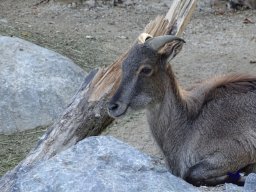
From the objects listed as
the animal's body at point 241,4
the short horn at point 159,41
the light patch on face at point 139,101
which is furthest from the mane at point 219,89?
the animal's body at point 241,4

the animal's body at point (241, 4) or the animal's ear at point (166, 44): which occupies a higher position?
the animal's ear at point (166, 44)

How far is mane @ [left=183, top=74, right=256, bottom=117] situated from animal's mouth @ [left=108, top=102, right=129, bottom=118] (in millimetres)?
584

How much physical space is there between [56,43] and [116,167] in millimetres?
6087

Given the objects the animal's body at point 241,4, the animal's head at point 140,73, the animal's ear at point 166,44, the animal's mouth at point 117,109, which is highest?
the animal's ear at point 166,44

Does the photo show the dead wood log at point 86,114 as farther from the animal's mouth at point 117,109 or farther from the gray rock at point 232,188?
the gray rock at point 232,188

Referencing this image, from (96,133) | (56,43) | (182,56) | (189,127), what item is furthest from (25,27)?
(189,127)

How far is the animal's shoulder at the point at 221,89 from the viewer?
18.1 feet

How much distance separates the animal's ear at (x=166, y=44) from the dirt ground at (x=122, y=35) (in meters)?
2.31

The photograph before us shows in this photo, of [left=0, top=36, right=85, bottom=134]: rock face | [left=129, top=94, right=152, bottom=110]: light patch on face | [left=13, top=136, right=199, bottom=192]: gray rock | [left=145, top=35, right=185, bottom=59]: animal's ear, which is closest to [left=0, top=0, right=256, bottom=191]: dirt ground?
[left=0, top=36, right=85, bottom=134]: rock face

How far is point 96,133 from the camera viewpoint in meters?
6.29

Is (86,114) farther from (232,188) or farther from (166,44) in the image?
(232,188)

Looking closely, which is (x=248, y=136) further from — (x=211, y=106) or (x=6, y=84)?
(x=6, y=84)

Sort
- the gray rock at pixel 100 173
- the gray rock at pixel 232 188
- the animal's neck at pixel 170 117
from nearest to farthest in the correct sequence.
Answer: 1. the gray rock at pixel 100 173
2. the gray rock at pixel 232 188
3. the animal's neck at pixel 170 117

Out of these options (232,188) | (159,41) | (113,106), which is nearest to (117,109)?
(113,106)
